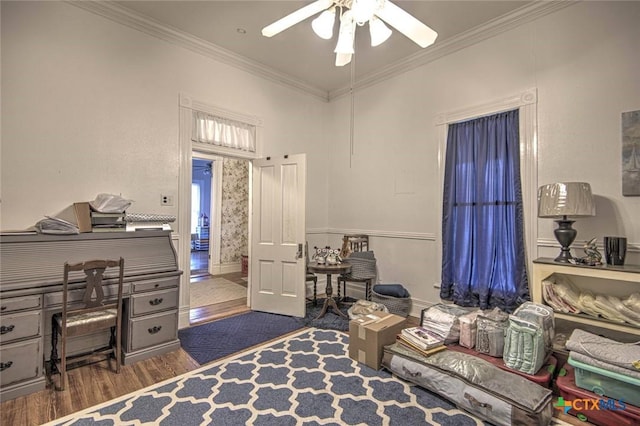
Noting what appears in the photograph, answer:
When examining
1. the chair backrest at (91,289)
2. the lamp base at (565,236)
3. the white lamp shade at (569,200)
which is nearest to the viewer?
the chair backrest at (91,289)

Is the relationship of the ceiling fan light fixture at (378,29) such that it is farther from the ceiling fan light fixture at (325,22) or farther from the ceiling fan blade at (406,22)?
the ceiling fan light fixture at (325,22)

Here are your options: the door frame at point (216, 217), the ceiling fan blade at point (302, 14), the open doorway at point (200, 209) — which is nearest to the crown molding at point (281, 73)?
the ceiling fan blade at point (302, 14)

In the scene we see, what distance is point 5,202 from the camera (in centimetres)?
253

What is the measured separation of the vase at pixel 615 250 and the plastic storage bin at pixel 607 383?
90cm

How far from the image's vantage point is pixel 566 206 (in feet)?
7.97

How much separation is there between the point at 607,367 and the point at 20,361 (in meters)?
4.00

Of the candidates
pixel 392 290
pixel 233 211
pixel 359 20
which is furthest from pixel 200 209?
pixel 359 20

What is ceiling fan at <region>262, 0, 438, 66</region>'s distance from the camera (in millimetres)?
1871

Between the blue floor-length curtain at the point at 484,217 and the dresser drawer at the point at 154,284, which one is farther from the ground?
the blue floor-length curtain at the point at 484,217

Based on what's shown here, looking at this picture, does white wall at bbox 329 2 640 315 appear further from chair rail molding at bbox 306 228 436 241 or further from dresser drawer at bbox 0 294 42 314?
dresser drawer at bbox 0 294 42 314

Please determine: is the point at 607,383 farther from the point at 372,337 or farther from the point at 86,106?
the point at 86,106

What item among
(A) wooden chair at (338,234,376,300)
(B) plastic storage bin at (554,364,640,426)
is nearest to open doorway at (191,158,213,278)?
(A) wooden chair at (338,234,376,300)

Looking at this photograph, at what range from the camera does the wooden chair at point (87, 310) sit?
7.38ft

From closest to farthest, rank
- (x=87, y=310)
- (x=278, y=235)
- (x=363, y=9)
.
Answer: (x=363, y=9) → (x=87, y=310) → (x=278, y=235)
